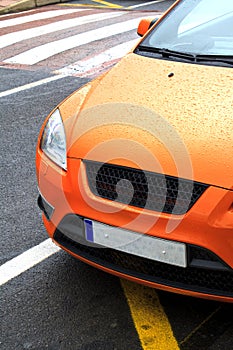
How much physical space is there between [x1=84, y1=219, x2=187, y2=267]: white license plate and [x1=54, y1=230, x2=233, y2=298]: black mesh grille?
0.15 ft

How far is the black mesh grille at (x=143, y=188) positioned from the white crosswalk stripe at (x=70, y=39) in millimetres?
5266

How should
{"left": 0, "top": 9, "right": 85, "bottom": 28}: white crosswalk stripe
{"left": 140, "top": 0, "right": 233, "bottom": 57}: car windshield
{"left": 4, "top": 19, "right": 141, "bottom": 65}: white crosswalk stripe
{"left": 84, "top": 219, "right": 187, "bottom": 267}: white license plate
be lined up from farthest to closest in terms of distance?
{"left": 0, "top": 9, "right": 85, "bottom": 28}: white crosswalk stripe < {"left": 4, "top": 19, "right": 141, "bottom": 65}: white crosswalk stripe < {"left": 140, "top": 0, "right": 233, "bottom": 57}: car windshield < {"left": 84, "top": 219, "right": 187, "bottom": 267}: white license plate

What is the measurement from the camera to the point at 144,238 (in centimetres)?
288

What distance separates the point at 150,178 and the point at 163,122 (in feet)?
1.18

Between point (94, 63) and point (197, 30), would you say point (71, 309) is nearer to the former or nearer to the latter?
point (197, 30)

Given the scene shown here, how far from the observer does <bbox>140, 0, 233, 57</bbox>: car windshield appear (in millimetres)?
3988

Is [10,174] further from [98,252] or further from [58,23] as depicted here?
[58,23]

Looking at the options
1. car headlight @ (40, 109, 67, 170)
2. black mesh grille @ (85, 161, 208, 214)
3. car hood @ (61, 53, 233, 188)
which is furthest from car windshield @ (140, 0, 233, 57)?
black mesh grille @ (85, 161, 208, 214)

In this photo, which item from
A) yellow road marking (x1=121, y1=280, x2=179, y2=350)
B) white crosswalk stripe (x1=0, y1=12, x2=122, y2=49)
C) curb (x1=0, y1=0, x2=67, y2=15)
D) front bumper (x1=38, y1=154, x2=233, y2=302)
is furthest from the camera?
curb (x1=0, y1=0, x2=67, y2=15)

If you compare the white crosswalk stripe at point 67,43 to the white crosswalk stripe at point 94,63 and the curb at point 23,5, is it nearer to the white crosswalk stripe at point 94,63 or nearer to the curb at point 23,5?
the white crosswalk stripe at point 94,63

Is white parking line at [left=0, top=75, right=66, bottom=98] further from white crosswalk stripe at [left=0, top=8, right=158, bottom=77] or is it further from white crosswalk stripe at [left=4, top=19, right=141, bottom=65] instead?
white crosswalk stripe at [left=4, top=19, right=141, bottom=65]

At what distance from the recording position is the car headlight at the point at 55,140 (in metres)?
3.29

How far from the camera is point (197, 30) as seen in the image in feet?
14.0

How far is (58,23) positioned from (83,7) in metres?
2.28
